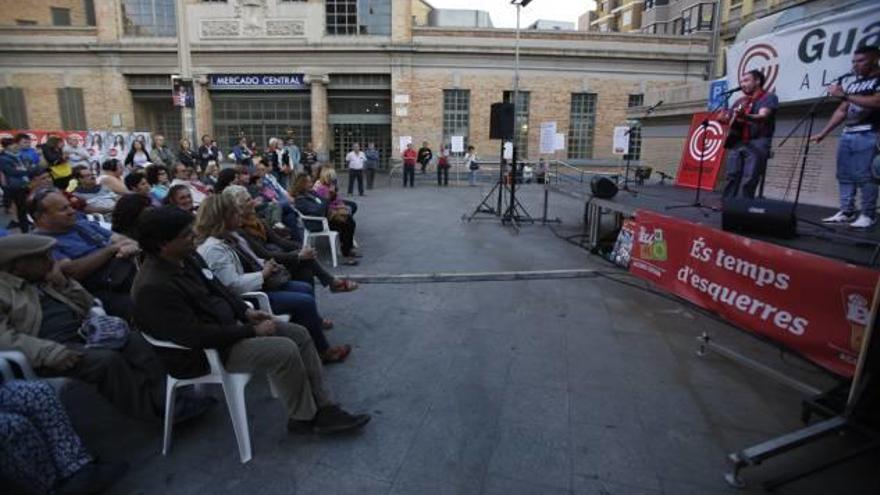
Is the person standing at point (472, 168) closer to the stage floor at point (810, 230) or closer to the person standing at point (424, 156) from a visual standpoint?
the person standing at point (424, 156)

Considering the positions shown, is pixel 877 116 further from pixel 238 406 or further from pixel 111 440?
pixel 111 440

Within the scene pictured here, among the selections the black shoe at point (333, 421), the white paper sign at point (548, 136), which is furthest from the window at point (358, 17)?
the black shoe at point (333, 421)

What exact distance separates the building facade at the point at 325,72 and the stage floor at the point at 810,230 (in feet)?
49.6

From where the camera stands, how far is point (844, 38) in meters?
6.14

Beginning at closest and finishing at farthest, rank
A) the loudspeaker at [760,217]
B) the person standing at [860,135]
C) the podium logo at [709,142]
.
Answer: the loudspeaker at [760,217], the person standing at [860,135], the podium logo at [709,142]

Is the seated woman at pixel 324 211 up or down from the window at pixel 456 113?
down

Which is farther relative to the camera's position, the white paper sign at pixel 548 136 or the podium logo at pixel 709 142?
→ the white paper sign at pixel 548 136

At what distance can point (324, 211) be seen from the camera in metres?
7.12

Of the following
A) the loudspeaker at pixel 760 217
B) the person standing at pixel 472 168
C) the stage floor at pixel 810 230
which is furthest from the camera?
the person standing at pixel 472 168

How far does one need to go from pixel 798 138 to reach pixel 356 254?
7531mm

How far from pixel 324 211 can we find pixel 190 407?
430 centimetres

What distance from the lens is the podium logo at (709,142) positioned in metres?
9.69

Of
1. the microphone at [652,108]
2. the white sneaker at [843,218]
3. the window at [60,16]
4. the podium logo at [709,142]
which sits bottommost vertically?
the white sneaker at [843,218]

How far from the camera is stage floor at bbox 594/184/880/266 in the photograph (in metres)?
3.89
